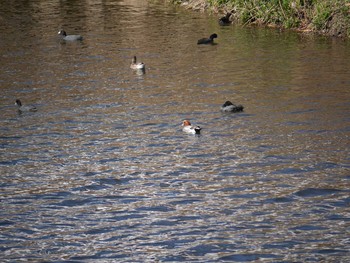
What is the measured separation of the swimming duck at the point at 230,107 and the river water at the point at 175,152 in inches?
12.0

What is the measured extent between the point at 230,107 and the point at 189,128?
6.96 ft

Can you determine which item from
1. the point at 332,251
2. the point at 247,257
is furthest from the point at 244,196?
the point at 332,251

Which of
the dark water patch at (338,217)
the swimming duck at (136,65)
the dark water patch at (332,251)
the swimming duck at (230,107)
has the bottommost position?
the dark water patch at (332,251)

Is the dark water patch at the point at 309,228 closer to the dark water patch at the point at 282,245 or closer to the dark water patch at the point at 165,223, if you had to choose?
the dark water patch at the point at 282,245

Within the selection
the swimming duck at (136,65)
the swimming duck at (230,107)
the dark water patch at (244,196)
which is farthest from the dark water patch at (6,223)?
the swimming duck at (136,65)

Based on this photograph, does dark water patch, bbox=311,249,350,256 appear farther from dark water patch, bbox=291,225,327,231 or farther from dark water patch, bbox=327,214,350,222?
dark water patch, bbox=327,214,350,222

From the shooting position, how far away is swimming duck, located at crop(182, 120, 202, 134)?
19031 millimetres

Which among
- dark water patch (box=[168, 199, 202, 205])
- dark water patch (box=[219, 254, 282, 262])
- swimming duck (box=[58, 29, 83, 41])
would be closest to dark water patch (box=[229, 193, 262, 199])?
dark water patch (box=[168, 199, 202, 205])

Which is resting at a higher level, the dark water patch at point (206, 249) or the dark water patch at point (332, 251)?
the dark water patch at point (206, 249)

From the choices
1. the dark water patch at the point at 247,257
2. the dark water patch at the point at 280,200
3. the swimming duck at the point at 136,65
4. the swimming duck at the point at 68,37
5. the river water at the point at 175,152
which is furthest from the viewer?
the swimming duck at the point at 68,37

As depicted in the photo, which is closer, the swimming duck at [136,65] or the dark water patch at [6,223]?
the dark water patch at [6,223]

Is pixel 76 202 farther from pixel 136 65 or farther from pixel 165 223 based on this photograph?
pixel 136 65

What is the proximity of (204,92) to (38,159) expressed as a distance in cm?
730

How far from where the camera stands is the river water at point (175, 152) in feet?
43.2
